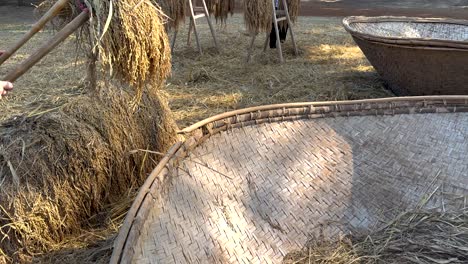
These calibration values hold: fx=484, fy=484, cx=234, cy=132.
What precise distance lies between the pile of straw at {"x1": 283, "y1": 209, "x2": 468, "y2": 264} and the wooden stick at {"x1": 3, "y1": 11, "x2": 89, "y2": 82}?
1379mm

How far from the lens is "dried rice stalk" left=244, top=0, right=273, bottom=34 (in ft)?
18.1

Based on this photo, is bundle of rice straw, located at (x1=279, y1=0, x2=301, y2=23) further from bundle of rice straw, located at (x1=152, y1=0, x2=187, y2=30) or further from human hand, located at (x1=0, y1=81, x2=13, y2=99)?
human hand, located at (x1=0, y1=81, x2=13, y2=99)

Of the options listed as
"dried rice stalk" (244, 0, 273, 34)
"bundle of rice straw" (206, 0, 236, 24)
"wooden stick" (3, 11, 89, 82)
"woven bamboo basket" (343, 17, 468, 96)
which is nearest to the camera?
Answer: "wooden stick" (3, 11, 89, 82)

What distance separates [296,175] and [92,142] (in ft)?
3.59

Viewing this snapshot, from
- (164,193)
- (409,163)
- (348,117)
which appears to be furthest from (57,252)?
(409,163)

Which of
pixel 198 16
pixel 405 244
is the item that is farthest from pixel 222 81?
pixel 405 244

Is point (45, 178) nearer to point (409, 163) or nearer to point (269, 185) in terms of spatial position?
point (269, 185)

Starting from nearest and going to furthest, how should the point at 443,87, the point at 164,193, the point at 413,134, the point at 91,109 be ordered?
the point at 164,193, the point at 91,109, the point at 413,134, the point at 443,87

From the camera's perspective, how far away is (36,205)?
2.23m

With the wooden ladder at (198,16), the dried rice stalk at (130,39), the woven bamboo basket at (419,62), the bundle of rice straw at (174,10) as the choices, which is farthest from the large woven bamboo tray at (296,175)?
the wooden ladder at (198,16)

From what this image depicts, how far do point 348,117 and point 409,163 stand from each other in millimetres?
435

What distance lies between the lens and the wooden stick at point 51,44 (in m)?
1.76

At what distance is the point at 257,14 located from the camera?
5562mm

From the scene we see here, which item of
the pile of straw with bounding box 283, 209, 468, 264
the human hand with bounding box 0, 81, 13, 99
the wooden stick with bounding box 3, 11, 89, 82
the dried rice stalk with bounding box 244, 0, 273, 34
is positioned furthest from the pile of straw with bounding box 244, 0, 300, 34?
the human hand with bounding box 0, 81, 13, 99
